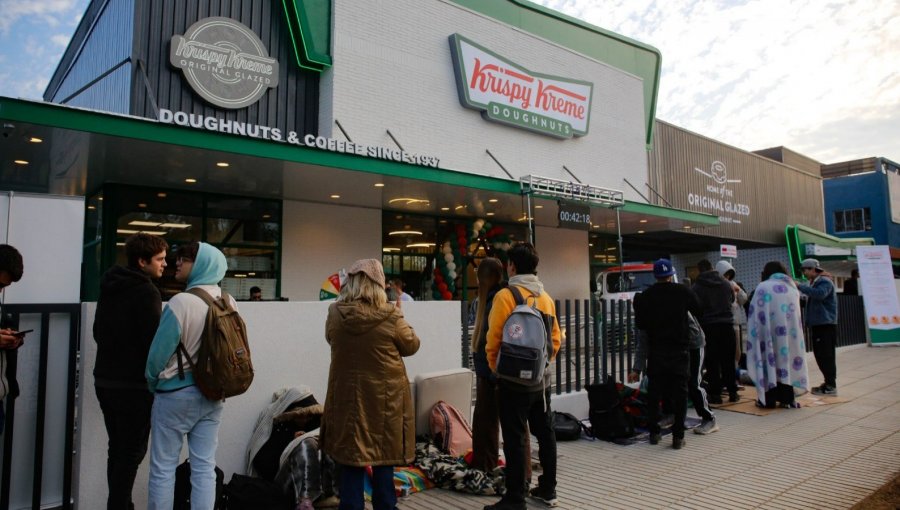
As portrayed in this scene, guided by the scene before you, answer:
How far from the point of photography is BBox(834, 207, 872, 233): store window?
111 ft

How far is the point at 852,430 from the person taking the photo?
256 inches

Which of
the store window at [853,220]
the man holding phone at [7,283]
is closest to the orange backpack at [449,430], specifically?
the man holding phone at [7,283]

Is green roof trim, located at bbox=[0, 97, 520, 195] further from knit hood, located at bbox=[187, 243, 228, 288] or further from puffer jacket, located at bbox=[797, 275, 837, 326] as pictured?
puffer jacket, located at bbox=[797, 275, 837, 326]

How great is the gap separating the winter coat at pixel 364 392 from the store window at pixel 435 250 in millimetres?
9244

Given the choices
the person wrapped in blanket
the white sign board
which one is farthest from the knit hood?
the white sign board

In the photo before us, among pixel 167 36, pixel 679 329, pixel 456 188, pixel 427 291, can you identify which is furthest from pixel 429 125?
pixel 679 329

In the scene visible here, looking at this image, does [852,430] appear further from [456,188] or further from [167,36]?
[167,36]

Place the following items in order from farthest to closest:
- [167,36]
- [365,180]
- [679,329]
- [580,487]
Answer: [365,180] → [167,36] → [679,329] → [580,487]

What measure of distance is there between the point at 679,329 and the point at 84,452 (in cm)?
517

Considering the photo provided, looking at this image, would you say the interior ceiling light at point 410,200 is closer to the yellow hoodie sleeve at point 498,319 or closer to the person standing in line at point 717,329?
the person standing in line at point 717,329

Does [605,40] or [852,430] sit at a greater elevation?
[605,40]

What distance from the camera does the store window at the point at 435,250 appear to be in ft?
43.8

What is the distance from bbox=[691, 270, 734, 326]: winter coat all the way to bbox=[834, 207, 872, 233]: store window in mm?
32840

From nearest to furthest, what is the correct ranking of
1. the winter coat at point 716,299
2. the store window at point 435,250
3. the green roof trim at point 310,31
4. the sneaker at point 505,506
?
the sneaker at point 505,506
the winter coat at point 716,299
the green roof trim at point 310,31
the store window at point 435,250
